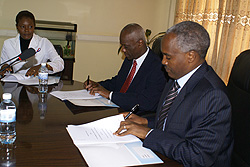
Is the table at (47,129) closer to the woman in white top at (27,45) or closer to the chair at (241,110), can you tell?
the chair at (241,110)

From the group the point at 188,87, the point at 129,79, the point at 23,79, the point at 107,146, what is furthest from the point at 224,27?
the point at 107,146

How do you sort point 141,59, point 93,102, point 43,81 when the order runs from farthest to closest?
point 141,59 < point 43,81 < point 93,102

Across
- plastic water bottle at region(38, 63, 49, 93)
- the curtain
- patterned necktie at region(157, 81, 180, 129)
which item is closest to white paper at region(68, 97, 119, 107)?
plastic water bottle at region(38, 63, 49, 93)

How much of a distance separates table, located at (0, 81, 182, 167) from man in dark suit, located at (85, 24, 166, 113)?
0.30 m

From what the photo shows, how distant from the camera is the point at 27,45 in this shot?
316 centimetres

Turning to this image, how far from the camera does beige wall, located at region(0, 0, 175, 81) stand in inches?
173

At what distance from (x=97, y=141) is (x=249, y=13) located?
2.24m

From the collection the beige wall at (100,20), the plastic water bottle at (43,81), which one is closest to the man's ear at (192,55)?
the plastic water bottle at (43,81)

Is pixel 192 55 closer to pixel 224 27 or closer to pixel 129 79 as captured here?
pixel 129 79

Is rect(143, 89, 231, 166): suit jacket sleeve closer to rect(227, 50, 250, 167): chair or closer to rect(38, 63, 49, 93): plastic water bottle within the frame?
rect(227, 50, 250, 167): chair

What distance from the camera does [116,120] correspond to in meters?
1.54

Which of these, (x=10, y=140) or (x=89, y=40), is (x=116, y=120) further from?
(x=89, y=40)

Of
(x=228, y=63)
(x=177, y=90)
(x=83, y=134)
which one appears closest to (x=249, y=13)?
(x=228, y=63)

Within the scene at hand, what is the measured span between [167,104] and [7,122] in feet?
2.70
